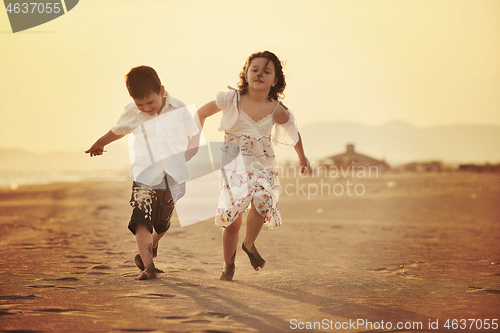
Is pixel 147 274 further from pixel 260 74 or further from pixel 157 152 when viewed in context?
Result: pixel 260 74

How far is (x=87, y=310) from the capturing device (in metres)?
2.72

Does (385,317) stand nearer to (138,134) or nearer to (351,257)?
(138,134)

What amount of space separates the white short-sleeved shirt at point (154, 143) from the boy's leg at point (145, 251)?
1.22 feet

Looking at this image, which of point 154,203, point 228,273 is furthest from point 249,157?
point 228,273

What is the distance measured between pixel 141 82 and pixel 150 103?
0.16 m

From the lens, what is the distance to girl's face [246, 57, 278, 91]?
150 inches

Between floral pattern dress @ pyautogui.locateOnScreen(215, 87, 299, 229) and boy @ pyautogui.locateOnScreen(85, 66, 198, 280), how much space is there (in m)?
0.31

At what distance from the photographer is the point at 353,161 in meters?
27.6

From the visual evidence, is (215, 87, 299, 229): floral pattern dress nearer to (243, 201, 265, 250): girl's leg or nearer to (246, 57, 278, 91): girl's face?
(243, 201, 265, 250): girl's leg

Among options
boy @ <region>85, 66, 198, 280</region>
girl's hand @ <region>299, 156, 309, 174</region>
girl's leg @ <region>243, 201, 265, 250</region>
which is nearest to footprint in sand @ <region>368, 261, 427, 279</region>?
girl's hand @ <region>299, 156, 309, 174</region>

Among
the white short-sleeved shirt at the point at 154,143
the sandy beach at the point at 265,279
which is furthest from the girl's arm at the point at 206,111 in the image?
the sandy beach at the point at 265,279

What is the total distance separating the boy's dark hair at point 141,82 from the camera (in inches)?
138

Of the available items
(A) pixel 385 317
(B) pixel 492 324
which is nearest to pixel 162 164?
(A) pixel 385 317

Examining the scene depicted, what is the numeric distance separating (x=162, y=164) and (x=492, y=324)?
7.97 feet
